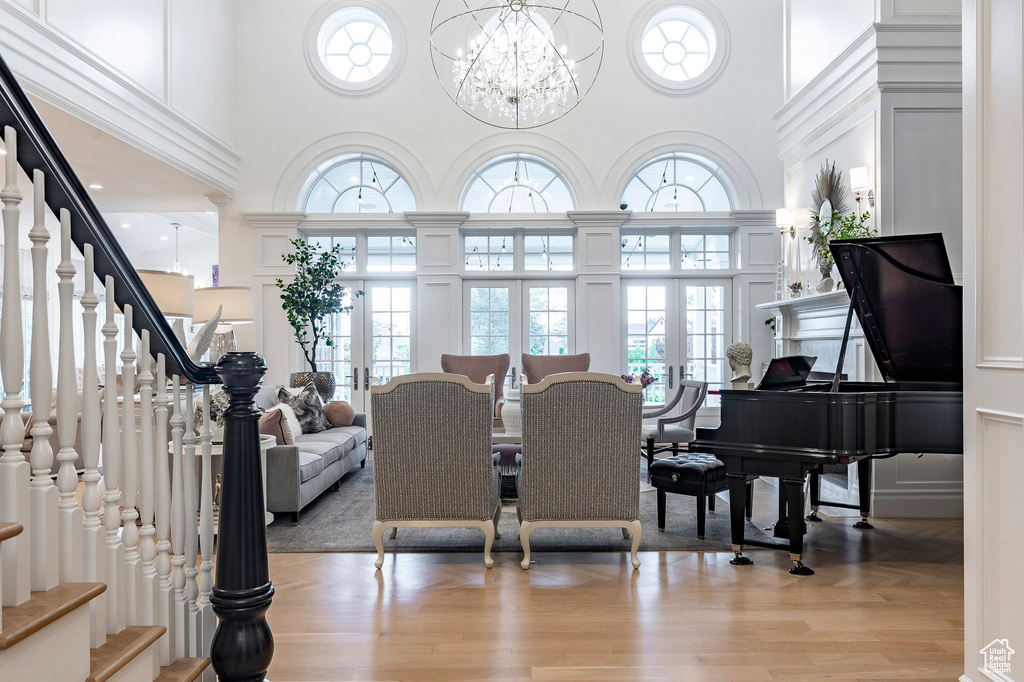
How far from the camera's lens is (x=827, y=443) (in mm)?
3150

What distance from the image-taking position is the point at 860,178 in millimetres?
4594

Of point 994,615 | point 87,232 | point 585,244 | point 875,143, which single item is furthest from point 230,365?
point 585,244

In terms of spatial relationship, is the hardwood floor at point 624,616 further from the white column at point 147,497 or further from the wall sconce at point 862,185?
the wall sconce at point 862,185

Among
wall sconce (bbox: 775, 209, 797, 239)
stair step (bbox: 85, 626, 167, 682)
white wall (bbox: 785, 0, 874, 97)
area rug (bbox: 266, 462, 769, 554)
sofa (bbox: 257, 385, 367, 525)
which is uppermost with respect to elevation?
white wall (bbox: 785, 0, 874, 97)

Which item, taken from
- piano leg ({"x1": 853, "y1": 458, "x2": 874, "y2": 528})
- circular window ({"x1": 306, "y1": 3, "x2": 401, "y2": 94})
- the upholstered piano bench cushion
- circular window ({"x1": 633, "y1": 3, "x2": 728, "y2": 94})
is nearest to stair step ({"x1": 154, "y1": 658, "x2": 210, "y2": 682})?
the upholstered piano bench cushion

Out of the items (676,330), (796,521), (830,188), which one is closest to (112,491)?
(796,521)

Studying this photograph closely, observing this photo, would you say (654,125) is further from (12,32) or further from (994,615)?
(994,615)

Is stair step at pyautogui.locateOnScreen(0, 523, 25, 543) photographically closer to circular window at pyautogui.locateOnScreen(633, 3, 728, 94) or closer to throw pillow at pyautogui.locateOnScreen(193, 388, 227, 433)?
throw pillow at pyautogui.locateOnScreen(193, 388, 227, 433)

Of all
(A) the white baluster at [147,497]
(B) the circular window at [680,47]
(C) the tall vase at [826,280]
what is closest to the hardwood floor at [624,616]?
(A) the white baluster at [147,497]

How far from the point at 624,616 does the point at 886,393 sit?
1.62 m

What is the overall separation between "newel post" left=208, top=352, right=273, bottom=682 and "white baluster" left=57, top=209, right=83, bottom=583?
0.38 metres

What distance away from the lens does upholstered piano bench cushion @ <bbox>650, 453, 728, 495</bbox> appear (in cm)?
389

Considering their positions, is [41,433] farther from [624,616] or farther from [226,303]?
[226,303]

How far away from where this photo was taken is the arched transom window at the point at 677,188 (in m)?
7.73
